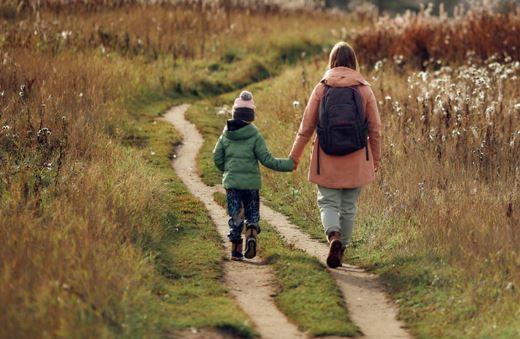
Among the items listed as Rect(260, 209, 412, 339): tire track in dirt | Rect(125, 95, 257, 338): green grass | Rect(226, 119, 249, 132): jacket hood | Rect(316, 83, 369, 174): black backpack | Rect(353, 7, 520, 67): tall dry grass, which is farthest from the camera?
Rect(353, 7, 520, 67): tall dry grass

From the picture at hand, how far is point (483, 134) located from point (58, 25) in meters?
10.1

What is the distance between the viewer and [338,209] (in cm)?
907

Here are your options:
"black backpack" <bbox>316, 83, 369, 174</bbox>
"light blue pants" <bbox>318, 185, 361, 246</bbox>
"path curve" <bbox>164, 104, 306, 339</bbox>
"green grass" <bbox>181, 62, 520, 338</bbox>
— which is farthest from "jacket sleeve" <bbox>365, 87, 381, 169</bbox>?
"path curve" <bbox>164, 104, 306, 339</bbox>

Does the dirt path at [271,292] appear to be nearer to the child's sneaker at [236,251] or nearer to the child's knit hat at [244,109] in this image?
the child's sneaker at [236,251]

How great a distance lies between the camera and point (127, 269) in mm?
7676

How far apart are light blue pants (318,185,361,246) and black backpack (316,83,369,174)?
44 centimetres

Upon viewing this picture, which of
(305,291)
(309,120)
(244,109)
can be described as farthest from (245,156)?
(305,291)

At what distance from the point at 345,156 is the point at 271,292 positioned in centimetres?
140

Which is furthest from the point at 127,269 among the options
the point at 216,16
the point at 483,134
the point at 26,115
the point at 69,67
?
the point at 216,16

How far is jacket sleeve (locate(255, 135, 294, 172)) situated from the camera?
8.90 m

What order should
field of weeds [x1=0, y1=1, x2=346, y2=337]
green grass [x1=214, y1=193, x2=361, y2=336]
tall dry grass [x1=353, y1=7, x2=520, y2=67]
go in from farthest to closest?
tall dry grass [x1=353, y1=7, x2=520, y2=67]
green grass [x1=214, y1=193, x2=361, y2=336]
field of weeds [x1=0, y1=1, x2=346, y2=337]

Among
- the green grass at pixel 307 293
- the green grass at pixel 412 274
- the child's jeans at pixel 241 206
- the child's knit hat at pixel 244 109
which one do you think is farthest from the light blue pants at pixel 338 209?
the child's knit hat at pixel 244 109

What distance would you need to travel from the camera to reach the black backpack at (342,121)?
870 centimetres

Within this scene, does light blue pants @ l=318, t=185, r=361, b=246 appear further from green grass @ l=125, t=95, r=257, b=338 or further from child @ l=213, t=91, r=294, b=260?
green grass @ l=125, t=95, r=257, b=338
